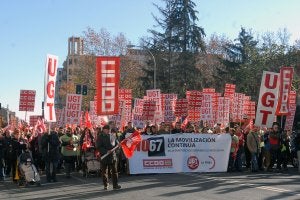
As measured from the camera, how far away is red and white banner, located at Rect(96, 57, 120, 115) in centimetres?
1723

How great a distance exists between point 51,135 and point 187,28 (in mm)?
39327

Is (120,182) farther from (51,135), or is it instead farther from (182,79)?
(182,79)

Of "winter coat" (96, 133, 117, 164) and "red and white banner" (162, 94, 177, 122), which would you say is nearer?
"winter coat" (96, 133, 117, 164)

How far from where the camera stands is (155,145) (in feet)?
61.9

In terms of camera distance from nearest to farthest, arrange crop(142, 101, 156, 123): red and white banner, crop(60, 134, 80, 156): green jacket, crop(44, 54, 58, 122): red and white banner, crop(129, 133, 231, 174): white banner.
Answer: crop(44, 54, 58, 122): red and white banner
crop(129, 133, 231, 174): white banner
crop(60, 134, 80, 156): green jacket
crop(142, 101, 156, 123): red and white banner

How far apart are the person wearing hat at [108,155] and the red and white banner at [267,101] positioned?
300 inches

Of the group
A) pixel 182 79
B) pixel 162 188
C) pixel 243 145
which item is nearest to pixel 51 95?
pixel 162 188

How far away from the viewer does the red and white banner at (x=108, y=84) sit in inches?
679

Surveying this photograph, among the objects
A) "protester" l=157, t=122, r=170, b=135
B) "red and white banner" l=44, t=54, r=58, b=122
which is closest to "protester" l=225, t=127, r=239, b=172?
"protester" l=157, t=122, r=170, b=135

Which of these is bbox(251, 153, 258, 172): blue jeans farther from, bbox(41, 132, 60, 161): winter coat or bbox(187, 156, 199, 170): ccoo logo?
bbox(41, 132, 60, 161): winter coat

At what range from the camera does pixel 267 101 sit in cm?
2023

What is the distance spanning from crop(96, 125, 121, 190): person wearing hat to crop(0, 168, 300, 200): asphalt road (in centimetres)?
34

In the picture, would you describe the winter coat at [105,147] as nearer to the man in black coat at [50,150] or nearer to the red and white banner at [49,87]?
the man in black coat at [50,150]

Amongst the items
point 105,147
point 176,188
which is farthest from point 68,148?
point 176,188
